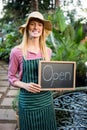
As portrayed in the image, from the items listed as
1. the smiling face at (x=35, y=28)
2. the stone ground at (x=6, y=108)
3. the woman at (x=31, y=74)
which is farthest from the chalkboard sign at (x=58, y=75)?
the stone ground at (x=6, y=108)

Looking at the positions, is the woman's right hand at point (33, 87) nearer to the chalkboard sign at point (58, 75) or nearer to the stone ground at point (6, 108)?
the chalkboard sign at point (58, 75)

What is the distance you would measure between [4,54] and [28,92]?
32.1ft

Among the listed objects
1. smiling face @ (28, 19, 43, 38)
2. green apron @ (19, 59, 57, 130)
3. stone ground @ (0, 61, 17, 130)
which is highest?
smiling face @ (28, 19, 43, 38)

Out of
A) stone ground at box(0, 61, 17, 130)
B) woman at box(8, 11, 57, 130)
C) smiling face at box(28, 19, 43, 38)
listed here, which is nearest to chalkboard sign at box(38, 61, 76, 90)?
woman at box(8, 11, 57, 130)

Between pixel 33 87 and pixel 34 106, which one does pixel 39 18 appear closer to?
pixel 33 87

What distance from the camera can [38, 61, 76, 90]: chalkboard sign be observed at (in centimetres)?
206

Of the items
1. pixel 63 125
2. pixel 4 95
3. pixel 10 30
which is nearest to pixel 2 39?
pixel 10 30

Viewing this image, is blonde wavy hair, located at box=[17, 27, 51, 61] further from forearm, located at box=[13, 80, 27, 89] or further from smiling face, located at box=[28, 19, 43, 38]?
forearm, located at box=[13, 80, 27, 89]

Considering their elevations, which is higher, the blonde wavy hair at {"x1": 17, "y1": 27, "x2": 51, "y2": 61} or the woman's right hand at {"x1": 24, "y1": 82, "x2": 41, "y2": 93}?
the blonde wavy hair at {"x1": 17, "y1": 27, "x2": 51, "y2": 61}

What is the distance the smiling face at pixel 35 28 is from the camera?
6.75 feet

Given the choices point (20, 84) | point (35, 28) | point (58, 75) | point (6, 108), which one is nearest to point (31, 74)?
point (20, 84)

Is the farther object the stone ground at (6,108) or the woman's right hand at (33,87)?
the stone ground at (6,108)

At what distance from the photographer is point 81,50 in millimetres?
5457

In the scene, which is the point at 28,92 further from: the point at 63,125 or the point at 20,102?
the point at 63,125
